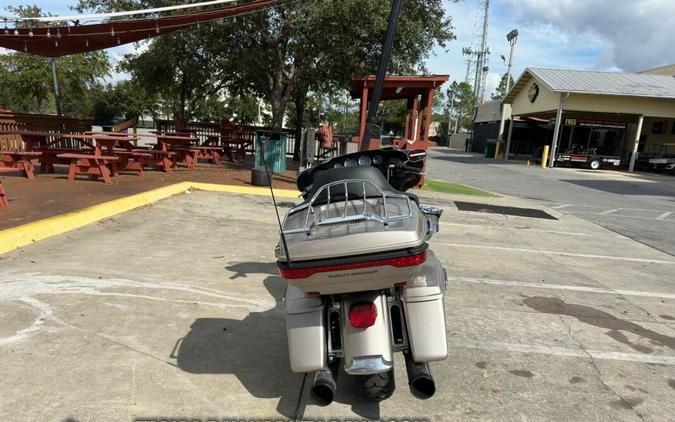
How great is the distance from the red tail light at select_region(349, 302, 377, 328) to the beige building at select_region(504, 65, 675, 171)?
2898 cm

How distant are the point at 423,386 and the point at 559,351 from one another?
1.65m

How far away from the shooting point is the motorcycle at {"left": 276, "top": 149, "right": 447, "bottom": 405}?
2277 millimetres

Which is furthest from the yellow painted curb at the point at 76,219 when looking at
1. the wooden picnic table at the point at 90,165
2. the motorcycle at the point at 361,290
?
the motorcycle at the point at 361,290

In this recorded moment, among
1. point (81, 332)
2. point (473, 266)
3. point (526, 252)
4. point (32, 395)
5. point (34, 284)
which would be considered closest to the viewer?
point (32, 395)

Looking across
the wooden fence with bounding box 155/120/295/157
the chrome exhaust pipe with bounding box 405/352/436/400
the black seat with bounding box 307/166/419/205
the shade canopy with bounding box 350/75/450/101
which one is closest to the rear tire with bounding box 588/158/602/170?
the wooden fence with bounding box 155/120/295/157

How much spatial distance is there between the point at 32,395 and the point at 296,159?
1609cm

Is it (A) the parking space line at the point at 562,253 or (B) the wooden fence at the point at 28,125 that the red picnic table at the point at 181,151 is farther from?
(A) the parking space line at the point at 562,253

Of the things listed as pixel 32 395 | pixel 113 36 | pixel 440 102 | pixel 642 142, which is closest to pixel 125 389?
pixel 32 395

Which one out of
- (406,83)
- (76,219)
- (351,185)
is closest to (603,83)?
(406,83)

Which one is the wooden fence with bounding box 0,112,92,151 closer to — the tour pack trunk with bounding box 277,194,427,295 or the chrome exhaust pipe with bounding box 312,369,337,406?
the tour pack trunk with bounding box 277,194,427,295

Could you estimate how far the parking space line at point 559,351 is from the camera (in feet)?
11.1

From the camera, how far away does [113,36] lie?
1009 centimetres

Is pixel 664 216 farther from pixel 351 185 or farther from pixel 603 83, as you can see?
pixel 603 83

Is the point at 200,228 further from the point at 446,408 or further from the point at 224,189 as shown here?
the point at 446,408
